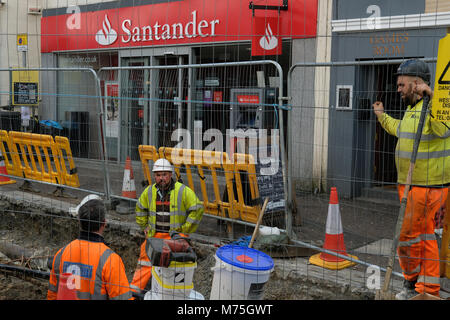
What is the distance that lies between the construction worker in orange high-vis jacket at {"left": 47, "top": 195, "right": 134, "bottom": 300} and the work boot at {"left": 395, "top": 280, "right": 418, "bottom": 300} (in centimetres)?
260

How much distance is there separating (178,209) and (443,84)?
305cm

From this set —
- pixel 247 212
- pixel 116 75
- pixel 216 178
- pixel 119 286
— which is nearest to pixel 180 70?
pixel 116 75

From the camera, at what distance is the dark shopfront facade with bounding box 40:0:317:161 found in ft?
24.6

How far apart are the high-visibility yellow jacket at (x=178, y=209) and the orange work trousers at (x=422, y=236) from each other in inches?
88.1

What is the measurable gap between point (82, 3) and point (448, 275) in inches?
469

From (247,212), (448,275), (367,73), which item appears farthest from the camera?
(247,212)

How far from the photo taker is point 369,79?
630 cm

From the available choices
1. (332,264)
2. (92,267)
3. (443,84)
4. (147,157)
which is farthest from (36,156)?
(443,84)

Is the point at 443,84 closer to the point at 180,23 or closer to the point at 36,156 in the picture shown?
the point at 36,156

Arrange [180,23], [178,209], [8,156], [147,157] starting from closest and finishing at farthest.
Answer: [178,209], [147,157], [8,156], [180,23]

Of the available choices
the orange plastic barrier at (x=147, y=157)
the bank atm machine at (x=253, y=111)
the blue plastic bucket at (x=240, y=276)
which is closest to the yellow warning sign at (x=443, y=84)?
the blue plastic bucket at (x=240, y=276)

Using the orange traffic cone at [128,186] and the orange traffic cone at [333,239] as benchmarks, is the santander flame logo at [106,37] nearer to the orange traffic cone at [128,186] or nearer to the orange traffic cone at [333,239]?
the orange traffic cone at [128,186]

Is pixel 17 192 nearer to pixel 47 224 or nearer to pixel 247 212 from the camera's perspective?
pixel 47 224

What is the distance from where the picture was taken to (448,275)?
540 centimetres
